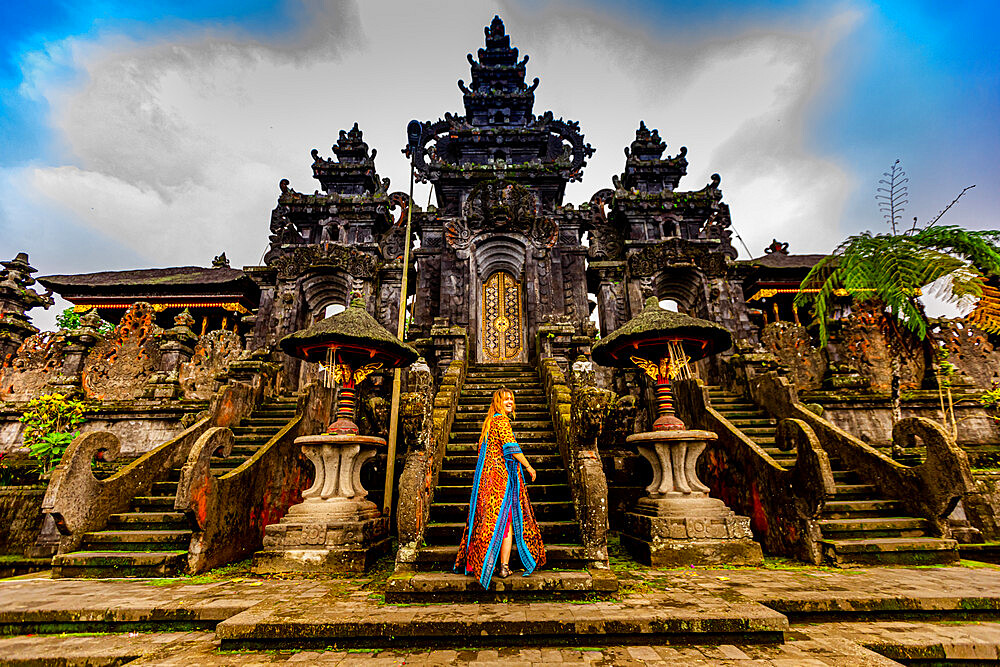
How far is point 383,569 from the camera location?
6293mm

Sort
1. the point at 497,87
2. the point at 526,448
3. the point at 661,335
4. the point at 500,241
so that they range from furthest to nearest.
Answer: the point at 497,87 → the point at 500,241 → the point at 526,448 → the point at 661,335

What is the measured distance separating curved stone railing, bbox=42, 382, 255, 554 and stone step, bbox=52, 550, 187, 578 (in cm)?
33

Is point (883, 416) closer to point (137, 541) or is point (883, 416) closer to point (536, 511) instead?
point (536, 511)

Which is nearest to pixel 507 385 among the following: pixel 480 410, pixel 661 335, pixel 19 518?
pixel 480 410

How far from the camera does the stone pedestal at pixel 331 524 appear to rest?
20.1 feet

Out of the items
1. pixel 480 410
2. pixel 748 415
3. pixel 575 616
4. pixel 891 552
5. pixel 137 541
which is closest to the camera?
pixel 575 616

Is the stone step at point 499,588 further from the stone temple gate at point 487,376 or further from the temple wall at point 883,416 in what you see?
the temple wall at point 883,416

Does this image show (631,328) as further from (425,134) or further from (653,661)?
(425,134)

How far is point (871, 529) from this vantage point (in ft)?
21.3

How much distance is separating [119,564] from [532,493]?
610 cm

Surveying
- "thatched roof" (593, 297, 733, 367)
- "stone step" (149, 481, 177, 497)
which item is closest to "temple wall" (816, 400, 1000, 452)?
"thatched roof" (593, 297, 733, 367)

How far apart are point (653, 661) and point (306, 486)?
715 cm

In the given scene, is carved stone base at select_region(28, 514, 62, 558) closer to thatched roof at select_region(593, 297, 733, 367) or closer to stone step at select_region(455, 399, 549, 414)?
stone step at select_region(455, 399, 549, 414)

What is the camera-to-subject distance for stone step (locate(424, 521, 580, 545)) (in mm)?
5770
